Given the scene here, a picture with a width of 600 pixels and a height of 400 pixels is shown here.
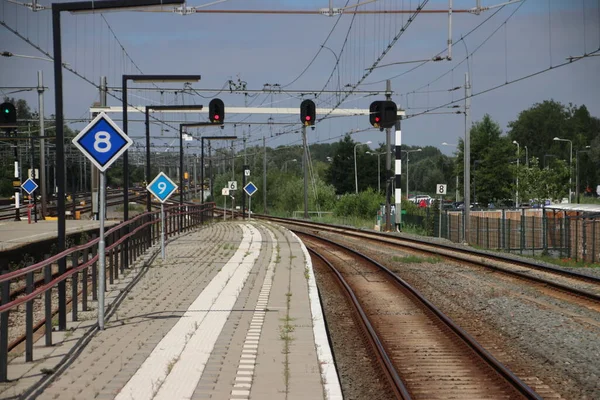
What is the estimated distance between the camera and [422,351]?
10766 millimetres

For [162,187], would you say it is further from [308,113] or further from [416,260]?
[416,260]

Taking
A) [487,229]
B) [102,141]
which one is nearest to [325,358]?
[102,141]

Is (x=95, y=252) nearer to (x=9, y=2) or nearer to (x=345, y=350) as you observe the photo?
(x=345, y=350)

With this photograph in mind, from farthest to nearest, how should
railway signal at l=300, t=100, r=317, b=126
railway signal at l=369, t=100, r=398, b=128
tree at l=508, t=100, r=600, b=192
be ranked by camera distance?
1. tree at l=508, t=100, r=600, b=192
2. railway signal at l=369, t=100, r=398, b=128
3. railway signal at l=300, t=100, r=317, b=126

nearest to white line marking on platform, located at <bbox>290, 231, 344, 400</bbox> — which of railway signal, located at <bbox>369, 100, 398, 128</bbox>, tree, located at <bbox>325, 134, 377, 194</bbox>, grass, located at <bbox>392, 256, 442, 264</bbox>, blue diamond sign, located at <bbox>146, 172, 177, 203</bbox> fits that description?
blue diamond sign, located at <bbox>146, 172, 177, 203</bbox>

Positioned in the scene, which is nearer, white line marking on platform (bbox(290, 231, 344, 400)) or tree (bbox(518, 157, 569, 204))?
white line marking on platform (bbox(290, 231, 344, 400))

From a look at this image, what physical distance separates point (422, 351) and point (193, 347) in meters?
3.23

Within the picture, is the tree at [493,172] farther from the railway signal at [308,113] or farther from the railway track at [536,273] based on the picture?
the railway signal at [308,113]

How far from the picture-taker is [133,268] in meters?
20.0

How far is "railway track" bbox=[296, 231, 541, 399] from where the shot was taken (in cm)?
846

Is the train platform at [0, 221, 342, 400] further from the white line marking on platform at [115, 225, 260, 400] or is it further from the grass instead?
the grass

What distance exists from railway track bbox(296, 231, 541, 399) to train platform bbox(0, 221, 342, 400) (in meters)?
0.89

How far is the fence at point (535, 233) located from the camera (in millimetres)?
33000

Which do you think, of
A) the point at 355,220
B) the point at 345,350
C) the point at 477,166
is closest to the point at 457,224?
the point at 355,220
